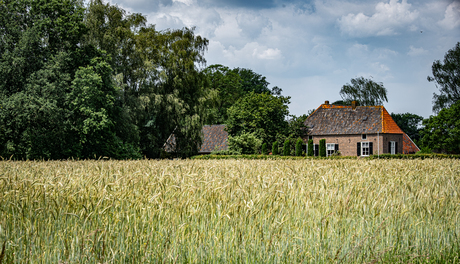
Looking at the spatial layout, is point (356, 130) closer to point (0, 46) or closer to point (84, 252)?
point (0, 46)

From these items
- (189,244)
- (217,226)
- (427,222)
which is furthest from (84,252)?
(427,222)

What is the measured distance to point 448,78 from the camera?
40469mm

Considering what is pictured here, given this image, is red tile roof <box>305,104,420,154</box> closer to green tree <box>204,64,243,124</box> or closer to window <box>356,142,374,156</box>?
window <box>356,142,374,156</box>

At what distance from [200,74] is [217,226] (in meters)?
27.3

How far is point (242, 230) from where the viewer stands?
3072 mm

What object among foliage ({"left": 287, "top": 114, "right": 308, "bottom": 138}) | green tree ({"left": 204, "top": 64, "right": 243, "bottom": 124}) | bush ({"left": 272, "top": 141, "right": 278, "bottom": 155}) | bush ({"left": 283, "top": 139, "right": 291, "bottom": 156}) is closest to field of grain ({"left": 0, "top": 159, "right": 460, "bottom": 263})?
bush ({"left": 283, "top": 139, "right": 291, "bottom": 156})

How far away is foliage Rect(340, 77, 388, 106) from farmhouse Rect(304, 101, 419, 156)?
543 inches

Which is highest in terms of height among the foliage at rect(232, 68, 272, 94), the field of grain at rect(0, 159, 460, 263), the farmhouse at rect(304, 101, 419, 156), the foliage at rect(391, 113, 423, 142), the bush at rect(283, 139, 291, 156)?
the foliage at rect(232, 68, 272, 94)

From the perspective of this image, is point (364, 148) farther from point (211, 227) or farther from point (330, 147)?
point (211, 227)

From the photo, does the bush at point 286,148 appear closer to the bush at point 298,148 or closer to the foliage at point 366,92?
the bush at point 298,148

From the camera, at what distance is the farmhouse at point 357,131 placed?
3578 cm

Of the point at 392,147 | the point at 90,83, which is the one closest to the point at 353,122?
the point at 392,147

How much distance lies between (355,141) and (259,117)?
11657mm

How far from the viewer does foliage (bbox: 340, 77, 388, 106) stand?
5228 centimetres
